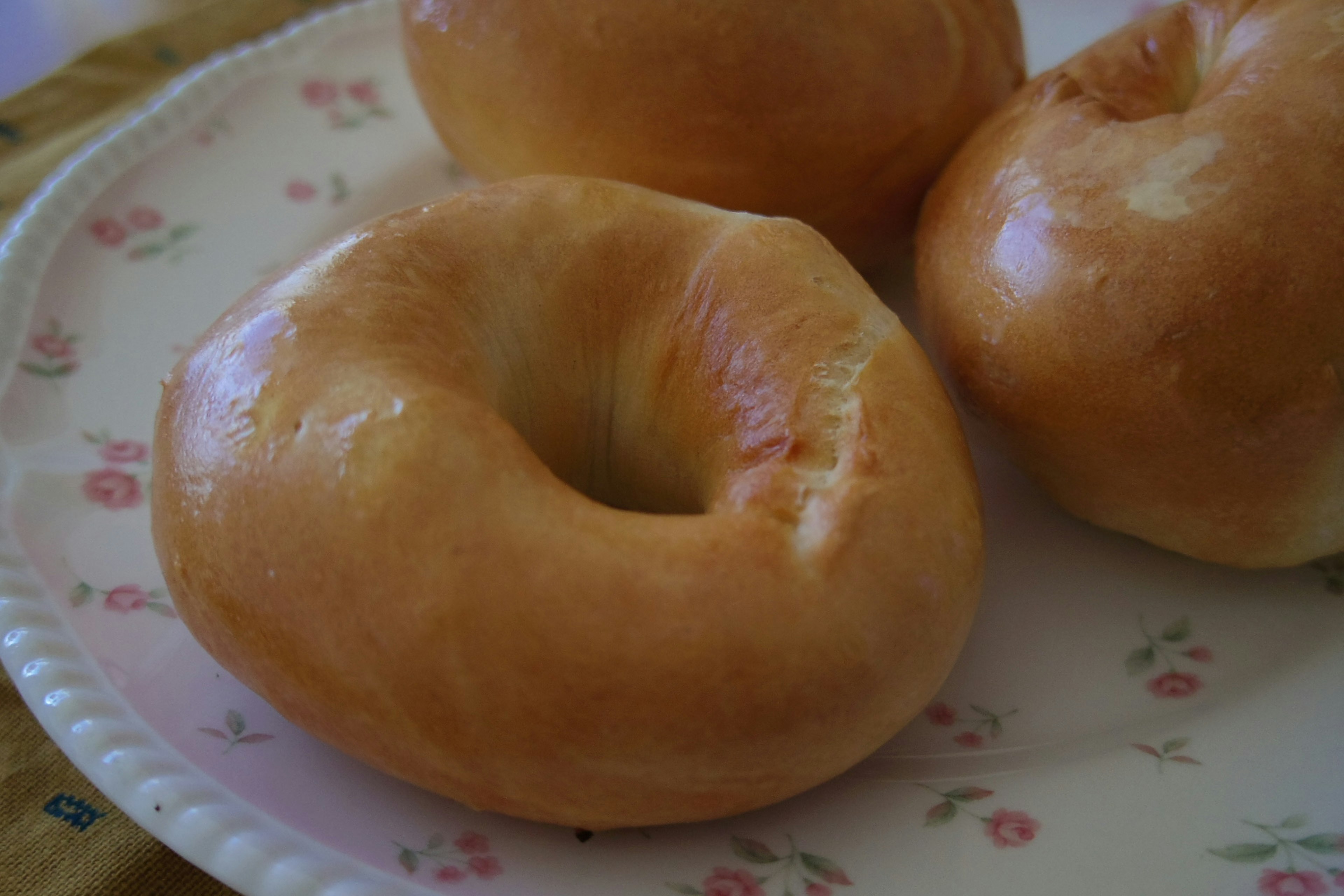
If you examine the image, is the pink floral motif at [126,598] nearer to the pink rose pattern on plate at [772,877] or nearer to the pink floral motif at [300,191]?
the pink rose pattern on plate at [772,877]

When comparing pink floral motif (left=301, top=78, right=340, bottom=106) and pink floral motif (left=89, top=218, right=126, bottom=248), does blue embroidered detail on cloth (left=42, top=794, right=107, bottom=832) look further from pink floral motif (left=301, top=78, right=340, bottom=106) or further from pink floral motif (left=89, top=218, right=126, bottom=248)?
pink floral motif (left=301, top=78, right=340, bottom=106)

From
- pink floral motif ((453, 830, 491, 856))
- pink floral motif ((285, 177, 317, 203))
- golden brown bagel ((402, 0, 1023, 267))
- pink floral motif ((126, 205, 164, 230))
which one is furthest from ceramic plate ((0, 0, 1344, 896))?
golden brown bagel ((402, 0, 1023, 267))

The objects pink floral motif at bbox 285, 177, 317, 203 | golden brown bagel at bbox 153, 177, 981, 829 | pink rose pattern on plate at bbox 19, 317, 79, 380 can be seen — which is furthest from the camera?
pink floral motif at bbox 285, 177, 317, 203

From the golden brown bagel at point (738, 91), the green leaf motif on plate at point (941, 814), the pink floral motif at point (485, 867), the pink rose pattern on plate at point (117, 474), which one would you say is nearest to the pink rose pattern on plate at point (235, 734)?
the pink floral motif at point (485, 867)

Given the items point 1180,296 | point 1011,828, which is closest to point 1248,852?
point 1011,828

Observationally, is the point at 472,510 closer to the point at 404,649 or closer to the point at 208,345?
the point at 404,649

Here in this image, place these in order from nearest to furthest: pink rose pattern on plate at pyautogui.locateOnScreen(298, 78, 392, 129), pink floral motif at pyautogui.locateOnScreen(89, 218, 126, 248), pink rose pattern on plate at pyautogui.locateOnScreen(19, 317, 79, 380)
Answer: pink rose pattern on plate at pyautogui.locateOnScreen(19, 317, 79, 380)
pink floral motif at pyautogui.locateOnScreen(89, 218, 126, 248)
pink rose pattern on plate at pyautogui.locateOnScreen(298, 78, 392, 129)

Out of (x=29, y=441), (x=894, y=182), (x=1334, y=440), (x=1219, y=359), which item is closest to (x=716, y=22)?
(x=894, y=182)
